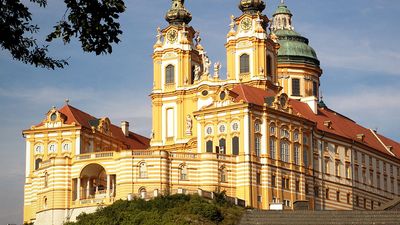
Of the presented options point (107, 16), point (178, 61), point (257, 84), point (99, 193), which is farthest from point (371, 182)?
point (107, 16)

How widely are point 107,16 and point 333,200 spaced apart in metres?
85.8

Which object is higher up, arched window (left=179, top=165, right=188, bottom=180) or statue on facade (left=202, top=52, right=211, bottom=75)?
statue on facade (left=202, top=52, right=211, bottom=75)

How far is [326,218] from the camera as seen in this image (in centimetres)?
7069

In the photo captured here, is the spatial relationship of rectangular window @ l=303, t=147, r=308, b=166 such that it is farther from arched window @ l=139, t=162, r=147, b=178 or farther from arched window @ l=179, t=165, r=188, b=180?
arched window @ l=139, t=162, r=147, b=178

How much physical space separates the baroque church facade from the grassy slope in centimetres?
303

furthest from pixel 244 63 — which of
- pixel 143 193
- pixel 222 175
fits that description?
pixel 143 193

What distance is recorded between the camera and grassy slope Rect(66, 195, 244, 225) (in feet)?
261

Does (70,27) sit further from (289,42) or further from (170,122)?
(289,42)

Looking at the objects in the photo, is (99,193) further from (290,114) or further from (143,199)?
(290,114)

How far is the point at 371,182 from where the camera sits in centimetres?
11194

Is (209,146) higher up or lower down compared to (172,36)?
lower down

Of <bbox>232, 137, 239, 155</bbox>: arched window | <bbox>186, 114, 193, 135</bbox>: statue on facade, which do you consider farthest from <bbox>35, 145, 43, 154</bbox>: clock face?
<bbox>232, 137, 239, 155</bbox>: arched window

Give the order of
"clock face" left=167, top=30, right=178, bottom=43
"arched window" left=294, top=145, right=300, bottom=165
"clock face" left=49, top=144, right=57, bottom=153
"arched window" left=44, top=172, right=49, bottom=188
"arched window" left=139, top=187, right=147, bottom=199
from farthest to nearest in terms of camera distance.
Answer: "clock face" left=167, top=30, right=178, bottom=43 → "clock face" left=49, top=144, right=57, bottom=153 → "arched window" left=294, top=145, right=300, bottom=165 → "arched window" left=44, top=172, right=49, bottom=188 → "arched window" left=139, top=187, right=147, bottom=199

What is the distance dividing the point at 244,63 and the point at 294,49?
20436mm
